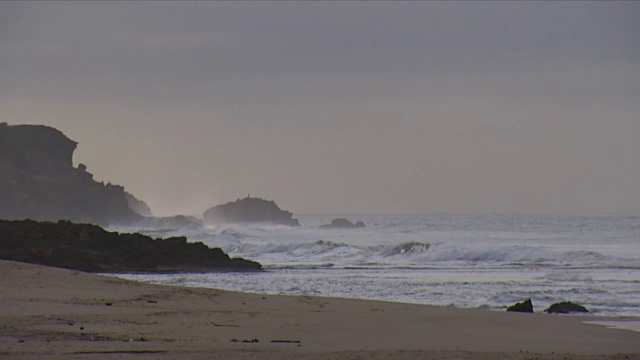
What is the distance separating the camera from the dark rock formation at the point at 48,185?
108 meters

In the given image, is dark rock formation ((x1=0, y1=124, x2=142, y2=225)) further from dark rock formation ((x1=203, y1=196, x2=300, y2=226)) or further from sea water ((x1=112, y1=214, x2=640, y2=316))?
sea water ((x1=112, y1=214, x2=640, y2=316))

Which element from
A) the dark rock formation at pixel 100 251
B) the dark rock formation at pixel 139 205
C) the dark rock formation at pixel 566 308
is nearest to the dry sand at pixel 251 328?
the dark rock formation at pixel 566 308

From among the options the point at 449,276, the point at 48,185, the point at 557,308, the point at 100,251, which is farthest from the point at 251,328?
the point at 48,185

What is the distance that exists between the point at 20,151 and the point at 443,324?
10544cm

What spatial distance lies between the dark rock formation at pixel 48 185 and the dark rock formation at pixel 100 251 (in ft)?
239

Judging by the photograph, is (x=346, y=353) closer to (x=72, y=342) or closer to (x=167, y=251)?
(x=72, y=342)

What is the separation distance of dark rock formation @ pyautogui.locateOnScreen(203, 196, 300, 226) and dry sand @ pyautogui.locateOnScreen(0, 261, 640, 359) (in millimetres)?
132030

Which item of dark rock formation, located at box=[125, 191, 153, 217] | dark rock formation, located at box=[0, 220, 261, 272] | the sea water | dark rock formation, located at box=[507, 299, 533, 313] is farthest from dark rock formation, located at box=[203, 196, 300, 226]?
dark rock formation, located at box=[507, 299, 533, 313]

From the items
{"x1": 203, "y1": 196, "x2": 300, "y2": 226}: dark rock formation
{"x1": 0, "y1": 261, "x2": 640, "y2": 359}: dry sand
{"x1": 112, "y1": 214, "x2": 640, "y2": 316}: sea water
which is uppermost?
{"x1": 203, "y1": 196, "x2": 300, "y2": 226}: dark rock formation

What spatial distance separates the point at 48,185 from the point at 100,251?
268 ft

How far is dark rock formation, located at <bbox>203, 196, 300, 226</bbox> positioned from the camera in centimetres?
15375

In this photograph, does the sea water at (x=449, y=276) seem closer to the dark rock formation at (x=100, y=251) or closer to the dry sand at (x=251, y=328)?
the dark rock formation at (x=100, y=251)

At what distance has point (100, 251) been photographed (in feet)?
113

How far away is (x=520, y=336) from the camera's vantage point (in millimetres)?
13516
